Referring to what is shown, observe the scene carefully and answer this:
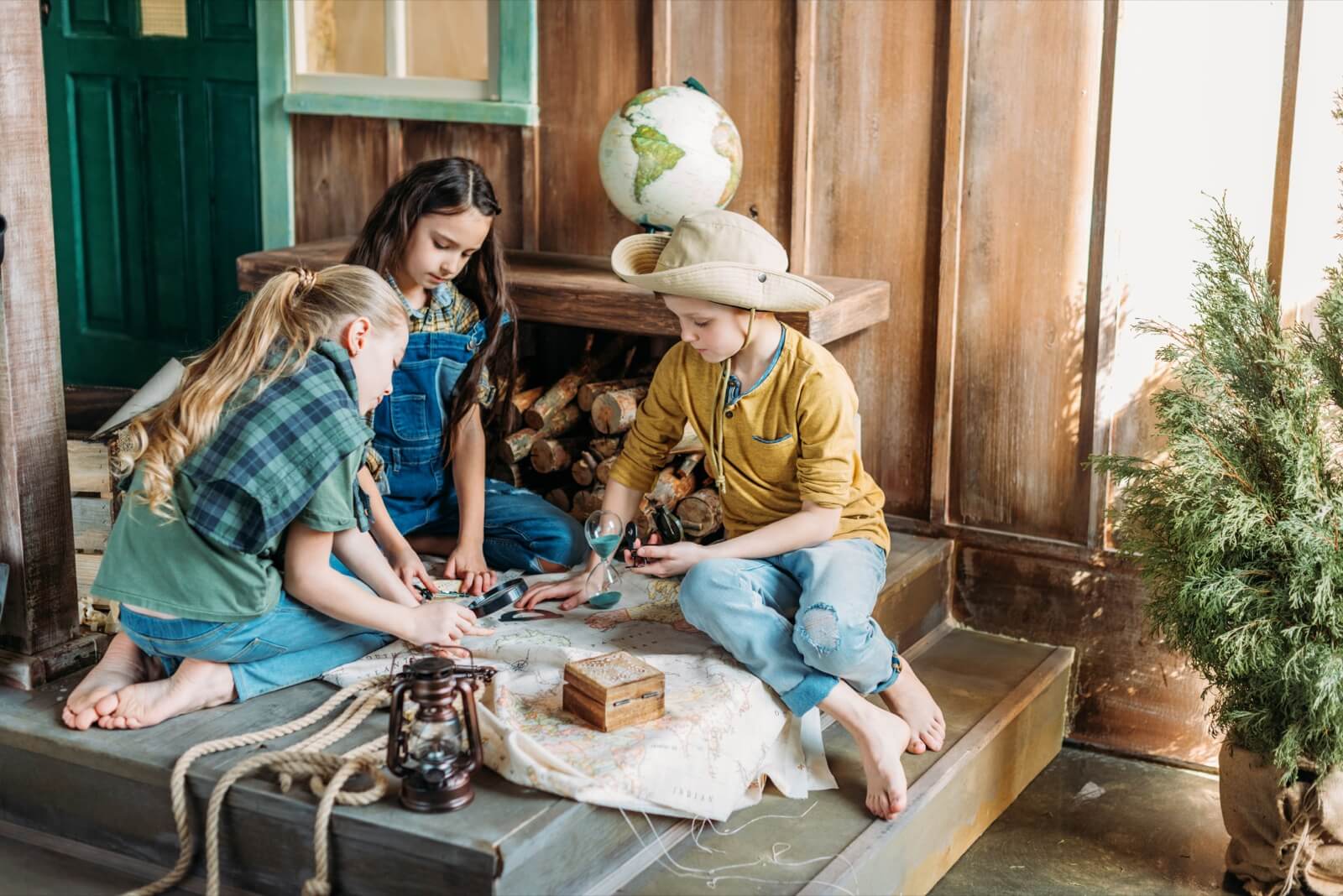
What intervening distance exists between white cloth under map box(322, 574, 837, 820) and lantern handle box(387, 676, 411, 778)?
199 mm

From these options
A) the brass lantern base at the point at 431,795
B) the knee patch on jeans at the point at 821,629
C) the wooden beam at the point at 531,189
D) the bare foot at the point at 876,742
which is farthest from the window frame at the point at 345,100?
the brass lantern base at the point at 431,795

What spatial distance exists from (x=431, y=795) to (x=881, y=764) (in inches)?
37.4

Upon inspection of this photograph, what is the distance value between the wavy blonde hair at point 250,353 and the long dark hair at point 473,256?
0.63 meters

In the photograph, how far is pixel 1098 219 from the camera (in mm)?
3592

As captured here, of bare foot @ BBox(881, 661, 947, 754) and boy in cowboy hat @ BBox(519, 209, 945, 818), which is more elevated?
boy in cowboy hat @ BBox(519, 209, 945, 818)

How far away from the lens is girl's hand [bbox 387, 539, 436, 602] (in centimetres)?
333

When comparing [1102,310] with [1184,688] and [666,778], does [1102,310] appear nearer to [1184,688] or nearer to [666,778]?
[1184,688]

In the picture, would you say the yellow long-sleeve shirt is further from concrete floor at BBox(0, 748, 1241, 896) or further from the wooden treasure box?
concrete floor at BBox(0, 748, 1241, 896)

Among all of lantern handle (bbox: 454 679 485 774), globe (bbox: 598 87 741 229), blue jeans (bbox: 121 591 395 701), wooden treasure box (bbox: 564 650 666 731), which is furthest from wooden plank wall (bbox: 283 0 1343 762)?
lantern handle (bbox: 454 679 485 774)

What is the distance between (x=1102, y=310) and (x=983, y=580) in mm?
830

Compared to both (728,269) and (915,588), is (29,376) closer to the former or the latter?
(728,269)

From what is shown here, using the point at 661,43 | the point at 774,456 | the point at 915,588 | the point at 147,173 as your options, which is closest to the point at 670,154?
the point at 661,43

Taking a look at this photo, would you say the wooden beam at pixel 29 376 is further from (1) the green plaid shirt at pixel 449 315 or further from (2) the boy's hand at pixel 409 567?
(1) the green plaid shirt at pixel 449 315

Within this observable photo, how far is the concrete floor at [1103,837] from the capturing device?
3.10 m
